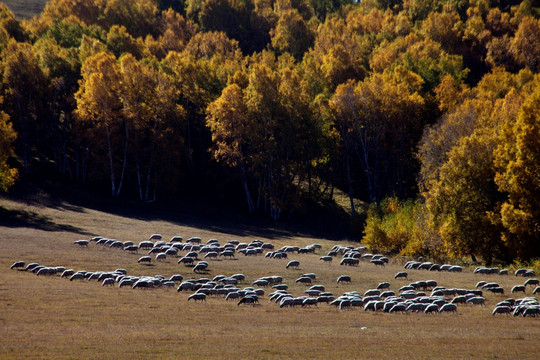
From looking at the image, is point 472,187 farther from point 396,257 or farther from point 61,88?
point 61,88

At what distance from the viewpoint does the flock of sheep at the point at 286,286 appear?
35812mm

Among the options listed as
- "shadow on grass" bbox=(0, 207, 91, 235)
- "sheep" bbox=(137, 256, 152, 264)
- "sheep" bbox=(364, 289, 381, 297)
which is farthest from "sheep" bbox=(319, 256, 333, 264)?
"shadow on grass" bbox=(0, 207, 91, 235)

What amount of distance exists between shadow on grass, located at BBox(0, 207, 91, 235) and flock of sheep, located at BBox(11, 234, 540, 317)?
907 centimetres

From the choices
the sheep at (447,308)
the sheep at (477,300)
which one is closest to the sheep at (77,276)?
the sheep at (447,308)

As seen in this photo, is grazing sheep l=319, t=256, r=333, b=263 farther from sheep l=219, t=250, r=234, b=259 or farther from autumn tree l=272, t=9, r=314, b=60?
autumn tree l=272, t=9, r=314, b=60

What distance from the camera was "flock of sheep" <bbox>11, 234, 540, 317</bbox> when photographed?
1410 inches

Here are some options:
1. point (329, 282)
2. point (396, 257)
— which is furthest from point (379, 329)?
point (396, 257)

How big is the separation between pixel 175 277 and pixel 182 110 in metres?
52.5

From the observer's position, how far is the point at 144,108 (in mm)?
89000

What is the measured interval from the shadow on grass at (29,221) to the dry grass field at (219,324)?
1507cm

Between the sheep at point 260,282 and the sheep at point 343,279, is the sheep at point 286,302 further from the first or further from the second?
the sheep at point 343,279

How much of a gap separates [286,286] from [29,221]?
40.9 m

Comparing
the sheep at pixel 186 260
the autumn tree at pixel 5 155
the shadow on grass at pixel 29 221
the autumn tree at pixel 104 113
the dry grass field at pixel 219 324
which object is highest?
the autumn tree at pixel 104 113

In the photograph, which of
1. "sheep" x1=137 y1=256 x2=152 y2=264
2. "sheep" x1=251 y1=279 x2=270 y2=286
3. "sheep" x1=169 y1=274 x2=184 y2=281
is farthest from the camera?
"sheep" x1=137 y1=256 x2=152 y2=264
